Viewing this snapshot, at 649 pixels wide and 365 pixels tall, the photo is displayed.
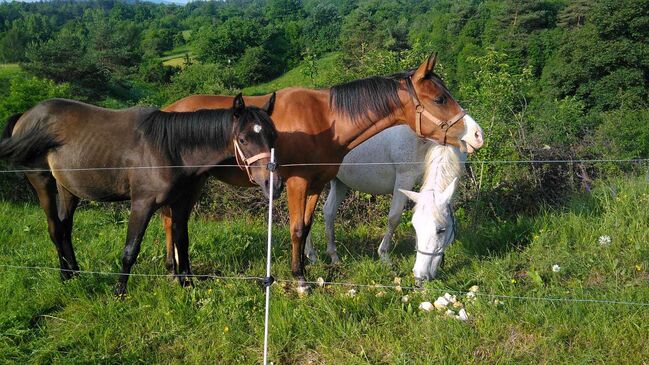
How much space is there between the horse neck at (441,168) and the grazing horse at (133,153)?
1632 millimetres

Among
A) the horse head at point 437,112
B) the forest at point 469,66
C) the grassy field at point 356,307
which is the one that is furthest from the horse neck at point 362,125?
the forest at point 469,66

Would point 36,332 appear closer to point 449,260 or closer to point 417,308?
point 417,308

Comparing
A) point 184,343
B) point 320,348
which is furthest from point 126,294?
point 320,348

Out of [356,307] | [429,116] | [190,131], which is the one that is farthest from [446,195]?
[190,131]

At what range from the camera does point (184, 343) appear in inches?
125

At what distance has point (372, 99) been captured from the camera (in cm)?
398

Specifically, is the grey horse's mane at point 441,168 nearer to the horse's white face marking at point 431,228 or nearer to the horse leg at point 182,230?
the horse's white face marking at point 431,228

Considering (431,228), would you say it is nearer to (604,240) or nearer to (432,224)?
(432,224)

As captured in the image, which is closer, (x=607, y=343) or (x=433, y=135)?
(x=607, y=343)

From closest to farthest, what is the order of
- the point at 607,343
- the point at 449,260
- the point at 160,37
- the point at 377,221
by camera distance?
the point at 607,343 → the point at 449,260 → the point at 377,221 → the point at 160,37

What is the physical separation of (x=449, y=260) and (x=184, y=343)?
8.89 ft

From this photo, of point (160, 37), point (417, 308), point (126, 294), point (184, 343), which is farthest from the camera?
point (160, 37)

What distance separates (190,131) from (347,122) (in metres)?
1.34

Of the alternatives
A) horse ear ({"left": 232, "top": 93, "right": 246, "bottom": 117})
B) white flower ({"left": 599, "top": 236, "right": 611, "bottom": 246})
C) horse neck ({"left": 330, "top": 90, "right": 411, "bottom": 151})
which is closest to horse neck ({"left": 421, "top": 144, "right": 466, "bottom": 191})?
horse neck ({"left": 330, "top": 90, "right": 411, "bottom": 151})
